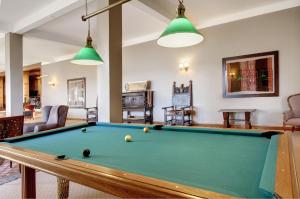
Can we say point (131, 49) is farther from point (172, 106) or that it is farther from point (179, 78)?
point (172, 106)

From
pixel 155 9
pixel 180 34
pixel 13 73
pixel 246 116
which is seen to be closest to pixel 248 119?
pixel 246 116

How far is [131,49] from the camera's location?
7320 mm

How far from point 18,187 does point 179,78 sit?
4.92 meters

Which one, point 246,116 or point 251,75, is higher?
point 251,75

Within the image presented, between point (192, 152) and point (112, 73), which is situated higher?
point (112, 73)

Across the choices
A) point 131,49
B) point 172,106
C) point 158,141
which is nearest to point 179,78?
point 172,106

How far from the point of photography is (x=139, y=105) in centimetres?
675

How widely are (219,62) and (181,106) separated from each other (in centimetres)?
167

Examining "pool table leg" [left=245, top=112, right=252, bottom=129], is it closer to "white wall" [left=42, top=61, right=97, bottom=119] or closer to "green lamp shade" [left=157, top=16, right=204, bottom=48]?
"green lamp shade" [left=157, top=16, right=204, bottom=48]

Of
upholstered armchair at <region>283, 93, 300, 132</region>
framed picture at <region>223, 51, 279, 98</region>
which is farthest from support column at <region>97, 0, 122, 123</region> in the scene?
upholstered armchair at <region>283, 93, 300, 132</region>

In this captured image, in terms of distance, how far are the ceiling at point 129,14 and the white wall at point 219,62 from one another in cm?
24

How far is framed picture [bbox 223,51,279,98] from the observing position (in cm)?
495

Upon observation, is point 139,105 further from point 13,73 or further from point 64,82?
point 64,82

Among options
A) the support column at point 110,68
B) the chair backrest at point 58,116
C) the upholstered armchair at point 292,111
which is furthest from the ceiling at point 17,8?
the upholstered armchair at point 292,111
